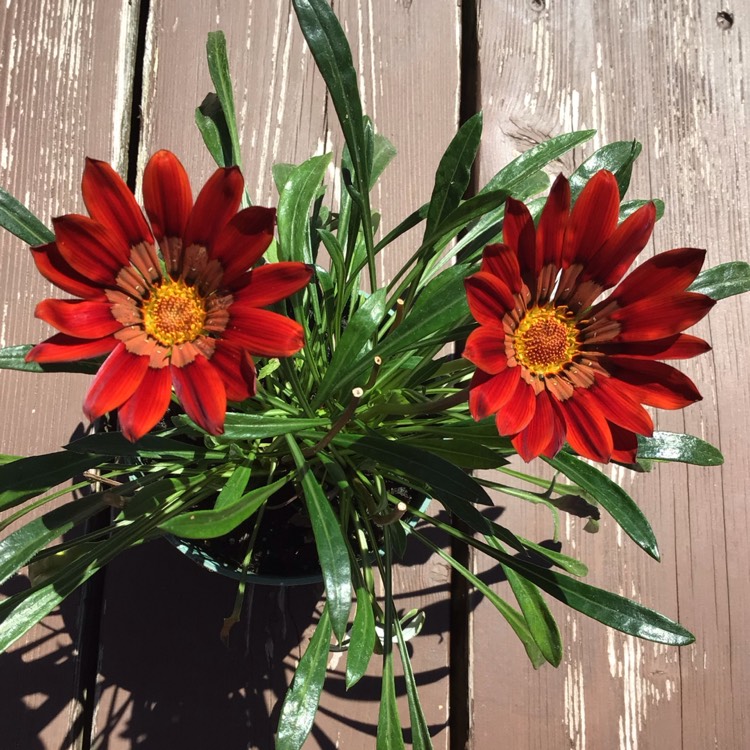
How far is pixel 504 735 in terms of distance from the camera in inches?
34.4

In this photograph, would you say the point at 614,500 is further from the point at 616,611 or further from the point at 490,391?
the point at 490,391

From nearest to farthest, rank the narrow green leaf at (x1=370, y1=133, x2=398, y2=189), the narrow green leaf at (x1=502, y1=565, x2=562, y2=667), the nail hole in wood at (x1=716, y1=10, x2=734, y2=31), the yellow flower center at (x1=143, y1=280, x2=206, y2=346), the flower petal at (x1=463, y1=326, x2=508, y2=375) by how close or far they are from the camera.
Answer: the flower petal at (x1=463, y1=326, x2=508, y2=375) → the yellow flower center at (x1=143, y1=280, x2=206, y2=346) → the narrow green leaf at (x1=502, y1=565, x2=562, y2=667) → the narrow green leaf at (x1=370, y1=133, x2=398, y2=189) → the nail hole in wood at (x1=716, y1=10, x2=734, y2=31)

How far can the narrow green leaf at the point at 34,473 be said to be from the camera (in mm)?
608

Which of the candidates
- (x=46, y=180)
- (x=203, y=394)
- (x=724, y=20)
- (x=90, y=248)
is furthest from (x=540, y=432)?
(x=724, y=20)

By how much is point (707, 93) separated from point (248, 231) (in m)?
0.86

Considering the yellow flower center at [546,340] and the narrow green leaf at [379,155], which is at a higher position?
the narrow green leaf at [379,155]

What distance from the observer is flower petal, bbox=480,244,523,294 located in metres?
0.49

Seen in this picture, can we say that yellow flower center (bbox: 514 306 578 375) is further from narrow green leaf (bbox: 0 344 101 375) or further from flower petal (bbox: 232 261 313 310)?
narrow green leaf (bbox: 0 344 101 375)

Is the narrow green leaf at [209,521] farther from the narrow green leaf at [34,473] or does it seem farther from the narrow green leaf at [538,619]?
the narrow green leaf at [538,619]

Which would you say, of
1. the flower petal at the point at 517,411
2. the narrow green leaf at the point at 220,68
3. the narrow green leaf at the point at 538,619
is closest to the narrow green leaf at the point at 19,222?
the narrow green leaf at the point at 220,68

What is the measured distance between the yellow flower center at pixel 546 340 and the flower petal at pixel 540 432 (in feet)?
0.16

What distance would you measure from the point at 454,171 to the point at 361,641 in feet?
1.37

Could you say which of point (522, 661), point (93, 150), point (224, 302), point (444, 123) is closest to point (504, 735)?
point (522, 661)

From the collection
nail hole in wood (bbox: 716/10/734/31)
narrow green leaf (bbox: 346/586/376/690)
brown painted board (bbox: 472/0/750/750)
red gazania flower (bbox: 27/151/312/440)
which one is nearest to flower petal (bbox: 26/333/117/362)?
red gazania flower (bbox: 27/151/312/440)
